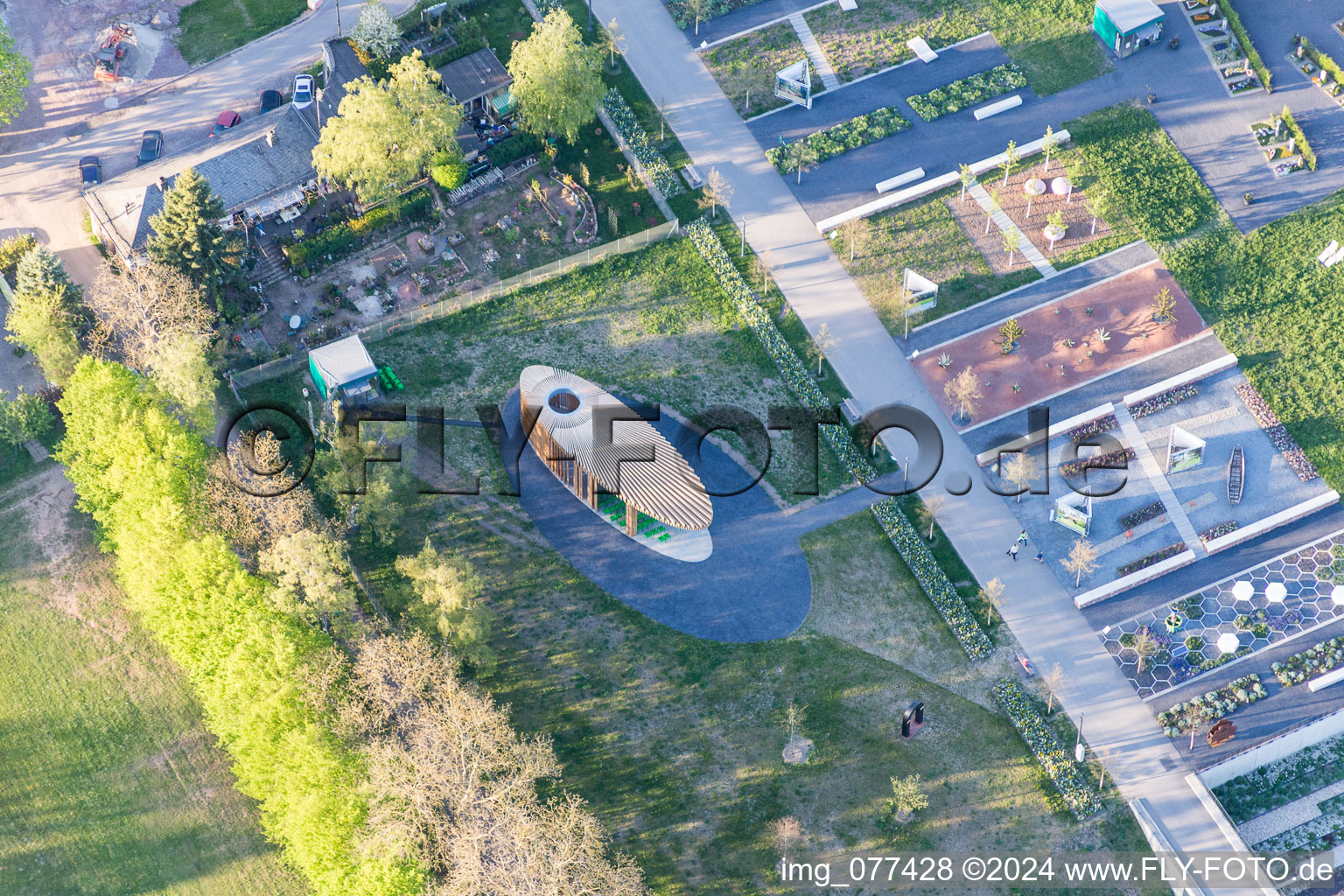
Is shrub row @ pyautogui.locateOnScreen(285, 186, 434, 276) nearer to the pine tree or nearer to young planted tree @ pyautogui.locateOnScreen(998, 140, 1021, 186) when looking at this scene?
the pine tree

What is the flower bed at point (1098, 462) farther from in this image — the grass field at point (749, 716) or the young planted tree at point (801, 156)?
the young planted tree at point (801, 156)

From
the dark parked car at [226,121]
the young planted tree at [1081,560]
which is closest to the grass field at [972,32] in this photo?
the young planted tree at [1081,560]

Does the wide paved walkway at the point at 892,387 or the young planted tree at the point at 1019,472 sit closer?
the wide paved walkway at the point at 892,387

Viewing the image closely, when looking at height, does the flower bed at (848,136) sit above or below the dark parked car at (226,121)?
above

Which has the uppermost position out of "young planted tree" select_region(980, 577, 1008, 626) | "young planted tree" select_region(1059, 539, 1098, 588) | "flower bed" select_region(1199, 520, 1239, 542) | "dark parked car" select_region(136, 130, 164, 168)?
"dark parked car" select_region(136, 130, 164, 168)

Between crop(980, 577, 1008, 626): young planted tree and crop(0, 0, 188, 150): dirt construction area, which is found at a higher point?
crop(0, 0, 188, 150): dirt construction area

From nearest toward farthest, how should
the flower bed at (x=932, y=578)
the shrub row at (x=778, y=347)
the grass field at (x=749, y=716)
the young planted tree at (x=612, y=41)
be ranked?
the grass field at (x=749, y=716) < the flower bed at (x=932, y=578) < the shrub row at (x=778, y=347) < the young planted tree at (x=612, y=41)

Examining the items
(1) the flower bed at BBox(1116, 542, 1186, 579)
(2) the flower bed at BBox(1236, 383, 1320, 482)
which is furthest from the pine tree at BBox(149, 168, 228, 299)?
(2) the flower bed at BBox(1236, 383, 1320, 482)
